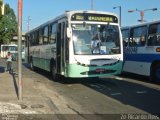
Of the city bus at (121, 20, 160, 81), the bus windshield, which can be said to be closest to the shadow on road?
the bus windshield

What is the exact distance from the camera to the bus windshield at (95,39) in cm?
1734

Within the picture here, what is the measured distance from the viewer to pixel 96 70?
57.2 ft

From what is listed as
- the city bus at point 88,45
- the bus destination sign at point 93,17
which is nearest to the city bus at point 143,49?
the city bus at point 88,45

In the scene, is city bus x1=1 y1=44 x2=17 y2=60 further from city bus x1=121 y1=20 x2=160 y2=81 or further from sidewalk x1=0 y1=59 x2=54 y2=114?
sidewalk x1=0 y1=59 x2=54 y2=114

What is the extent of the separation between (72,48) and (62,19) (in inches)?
79.4

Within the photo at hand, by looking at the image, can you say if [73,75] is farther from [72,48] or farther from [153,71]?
[153,71]

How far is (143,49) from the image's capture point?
1978 cm

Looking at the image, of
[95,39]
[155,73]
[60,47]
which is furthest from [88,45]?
[155,73]

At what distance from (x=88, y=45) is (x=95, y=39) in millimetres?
453

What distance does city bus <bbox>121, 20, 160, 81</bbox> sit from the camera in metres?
18.7

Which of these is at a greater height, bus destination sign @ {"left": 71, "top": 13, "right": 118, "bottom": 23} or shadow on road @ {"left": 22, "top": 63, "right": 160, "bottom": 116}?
bus destination sign @ {"left": 71, "top": 13, "right": 118, "bottom": 23}

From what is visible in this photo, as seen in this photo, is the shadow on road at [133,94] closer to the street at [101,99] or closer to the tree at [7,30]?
the street at [101,99]

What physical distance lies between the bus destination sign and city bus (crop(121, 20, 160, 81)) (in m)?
2.05

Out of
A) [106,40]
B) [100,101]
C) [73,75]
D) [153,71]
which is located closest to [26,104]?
[100,101]
